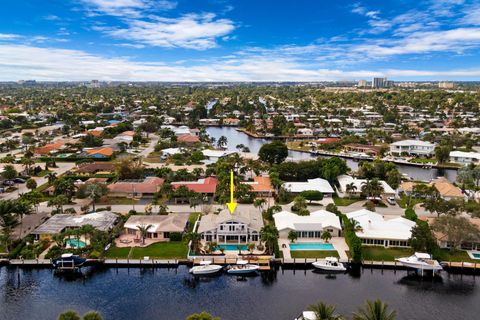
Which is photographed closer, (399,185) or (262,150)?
(399,185)

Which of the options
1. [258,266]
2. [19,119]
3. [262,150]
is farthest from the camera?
[19,119]

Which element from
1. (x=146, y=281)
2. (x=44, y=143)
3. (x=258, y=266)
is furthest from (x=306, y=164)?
(x=44, y=143)

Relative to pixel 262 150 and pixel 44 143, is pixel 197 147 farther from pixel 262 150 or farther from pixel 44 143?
pixel 44 143

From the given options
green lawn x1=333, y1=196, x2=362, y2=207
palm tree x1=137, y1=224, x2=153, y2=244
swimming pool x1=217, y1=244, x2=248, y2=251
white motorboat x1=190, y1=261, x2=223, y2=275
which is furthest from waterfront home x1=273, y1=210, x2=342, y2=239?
palm tree x1=137, y1=224, x2=153, y2=244

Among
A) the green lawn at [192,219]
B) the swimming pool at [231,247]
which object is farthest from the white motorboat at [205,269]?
the green lawn at [192,219]

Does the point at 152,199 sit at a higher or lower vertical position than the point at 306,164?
lower

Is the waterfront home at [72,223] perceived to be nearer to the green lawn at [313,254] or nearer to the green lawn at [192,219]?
the green lawn at [192,219]

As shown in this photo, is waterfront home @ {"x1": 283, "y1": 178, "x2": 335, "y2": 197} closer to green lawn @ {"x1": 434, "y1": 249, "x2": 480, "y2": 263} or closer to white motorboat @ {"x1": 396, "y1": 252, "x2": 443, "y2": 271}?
green lawn @ {"x1": 434, "y1": 249, "x2": 480, "y2": 263}
